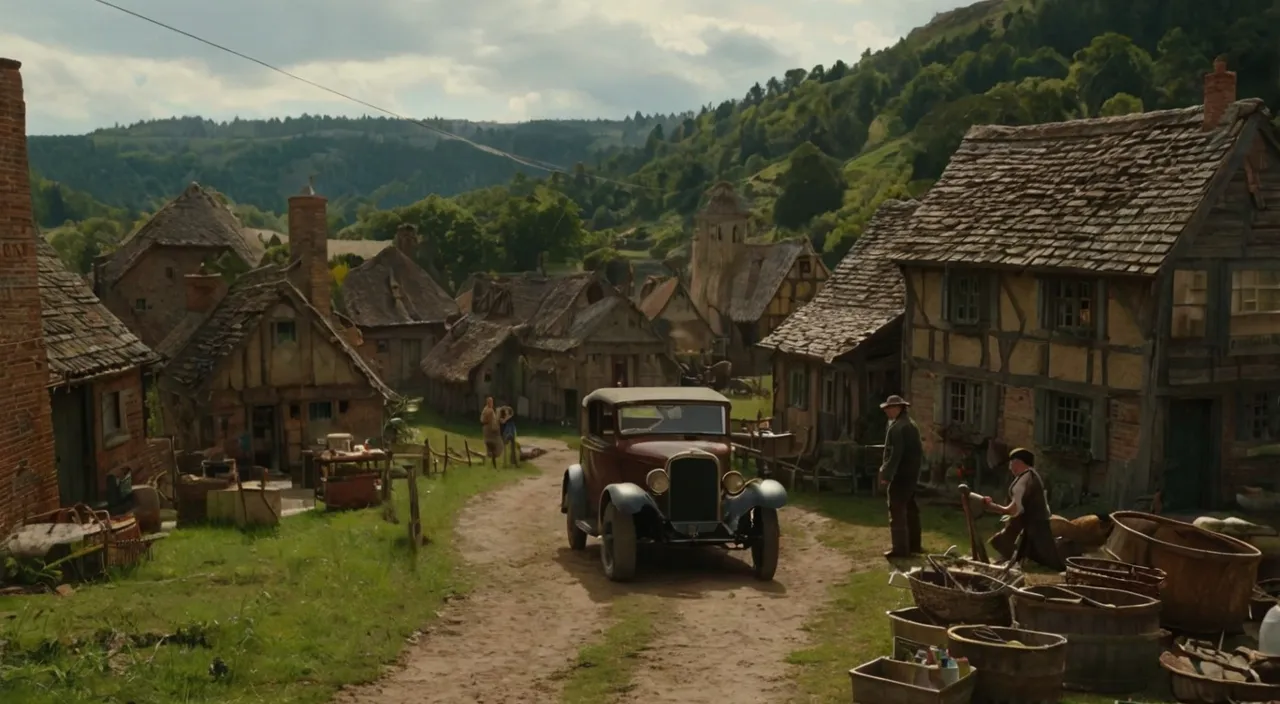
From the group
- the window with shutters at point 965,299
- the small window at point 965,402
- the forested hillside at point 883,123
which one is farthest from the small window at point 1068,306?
the forested hillside at point 883,123

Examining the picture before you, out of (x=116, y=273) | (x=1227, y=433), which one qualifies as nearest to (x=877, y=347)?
(x=1227, y=433)

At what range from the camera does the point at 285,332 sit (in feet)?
93.4

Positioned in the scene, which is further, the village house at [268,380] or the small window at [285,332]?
the small window at [285,332]

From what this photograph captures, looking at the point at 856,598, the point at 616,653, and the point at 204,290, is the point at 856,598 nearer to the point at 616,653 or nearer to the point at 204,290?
the point at 616,653

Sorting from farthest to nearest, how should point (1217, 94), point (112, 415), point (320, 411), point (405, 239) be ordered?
point (405, 239), point (320, 411), point (112, 415), point (1217, 94)

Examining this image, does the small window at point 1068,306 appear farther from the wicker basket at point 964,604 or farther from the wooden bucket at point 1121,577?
the wicker basket at point 964,604

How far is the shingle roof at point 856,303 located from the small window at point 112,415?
14.1 metres

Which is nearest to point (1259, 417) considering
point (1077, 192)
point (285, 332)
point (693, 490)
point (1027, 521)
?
point (1077, 192)

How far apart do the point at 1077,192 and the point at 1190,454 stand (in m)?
5.07


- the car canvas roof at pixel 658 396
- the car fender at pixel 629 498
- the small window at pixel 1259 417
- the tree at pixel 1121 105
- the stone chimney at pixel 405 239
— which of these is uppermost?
the tree at pixel 1121 105

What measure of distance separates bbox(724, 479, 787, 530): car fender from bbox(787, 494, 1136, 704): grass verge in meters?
1.37

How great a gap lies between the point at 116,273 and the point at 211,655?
135ft

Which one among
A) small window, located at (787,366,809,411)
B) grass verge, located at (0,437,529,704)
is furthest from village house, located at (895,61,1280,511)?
grass verge, located at (0,437,529,704)

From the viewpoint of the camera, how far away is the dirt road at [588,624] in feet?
38.0
